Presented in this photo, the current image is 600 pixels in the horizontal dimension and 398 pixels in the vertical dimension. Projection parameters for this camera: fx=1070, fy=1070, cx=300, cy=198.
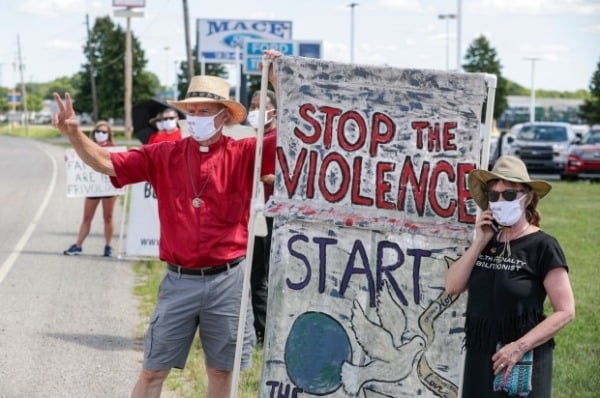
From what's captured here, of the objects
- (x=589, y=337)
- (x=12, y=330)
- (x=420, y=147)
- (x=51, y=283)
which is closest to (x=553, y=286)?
(x=420, y=147)

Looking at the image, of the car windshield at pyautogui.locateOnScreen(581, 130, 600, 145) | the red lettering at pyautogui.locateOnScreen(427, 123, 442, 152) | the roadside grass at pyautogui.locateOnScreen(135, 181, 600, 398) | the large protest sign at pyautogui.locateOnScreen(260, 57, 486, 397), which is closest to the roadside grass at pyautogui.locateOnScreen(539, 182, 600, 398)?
the roadside grass at pyautogui.locateOnScreen(135, 181, 600, 398)

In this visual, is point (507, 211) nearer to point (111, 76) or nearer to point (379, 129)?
point (379, 129)

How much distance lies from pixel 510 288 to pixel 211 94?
1976mm

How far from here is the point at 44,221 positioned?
18.9 metres

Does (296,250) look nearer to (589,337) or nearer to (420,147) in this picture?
(420,147)

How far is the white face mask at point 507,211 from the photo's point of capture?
4582mm

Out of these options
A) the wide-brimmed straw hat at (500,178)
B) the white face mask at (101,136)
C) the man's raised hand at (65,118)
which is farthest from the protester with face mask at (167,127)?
the wide-brimmed straw hat at (500,178)

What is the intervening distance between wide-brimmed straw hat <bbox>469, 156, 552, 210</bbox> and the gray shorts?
1.43 m

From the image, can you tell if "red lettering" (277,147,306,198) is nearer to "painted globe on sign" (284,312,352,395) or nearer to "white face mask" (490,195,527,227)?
"painted globe on sign" (284,312,352,395)

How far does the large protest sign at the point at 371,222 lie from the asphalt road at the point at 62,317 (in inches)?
108

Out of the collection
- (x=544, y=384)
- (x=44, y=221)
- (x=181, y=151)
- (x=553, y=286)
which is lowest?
(x=44, y=221)

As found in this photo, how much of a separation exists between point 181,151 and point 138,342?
12.7 feet

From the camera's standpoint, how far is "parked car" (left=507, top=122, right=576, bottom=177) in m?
34.8

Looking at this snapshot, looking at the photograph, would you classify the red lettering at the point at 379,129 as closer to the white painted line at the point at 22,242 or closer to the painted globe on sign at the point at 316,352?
the painted globe on sign at the point at 316,352
